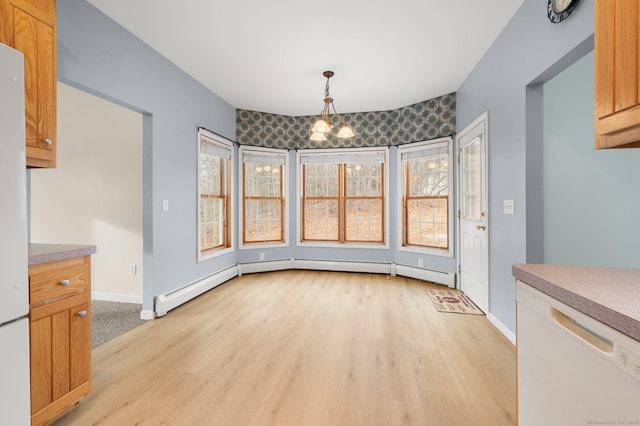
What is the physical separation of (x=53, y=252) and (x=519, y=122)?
11.1 ft

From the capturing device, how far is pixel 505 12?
7.97 ft

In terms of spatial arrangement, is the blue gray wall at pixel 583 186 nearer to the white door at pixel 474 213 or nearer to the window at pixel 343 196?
the white door at pixel 474 213

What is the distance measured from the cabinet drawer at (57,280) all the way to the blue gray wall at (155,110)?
53.5 inches

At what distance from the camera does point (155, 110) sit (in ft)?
10.0

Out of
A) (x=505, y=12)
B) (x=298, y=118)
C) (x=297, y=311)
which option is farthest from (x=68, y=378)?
(x=298, y=118)

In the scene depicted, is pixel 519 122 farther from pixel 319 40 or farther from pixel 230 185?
pixel 230 185

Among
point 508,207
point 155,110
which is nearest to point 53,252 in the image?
point 155,110

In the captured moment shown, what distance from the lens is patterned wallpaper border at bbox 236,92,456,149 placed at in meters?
4.37

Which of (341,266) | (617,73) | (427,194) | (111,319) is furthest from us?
(341,266)

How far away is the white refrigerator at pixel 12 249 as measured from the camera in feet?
3.52

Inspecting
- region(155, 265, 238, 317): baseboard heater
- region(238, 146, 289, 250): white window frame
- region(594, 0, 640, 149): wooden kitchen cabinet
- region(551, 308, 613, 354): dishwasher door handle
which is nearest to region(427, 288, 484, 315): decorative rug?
region(551, 308, 613, 354): dishwasher door handle

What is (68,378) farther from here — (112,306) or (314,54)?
(314,54)

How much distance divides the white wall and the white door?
400 cm

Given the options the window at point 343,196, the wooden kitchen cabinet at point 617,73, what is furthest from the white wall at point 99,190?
the wooden kitchen cabinet at point 617,73
